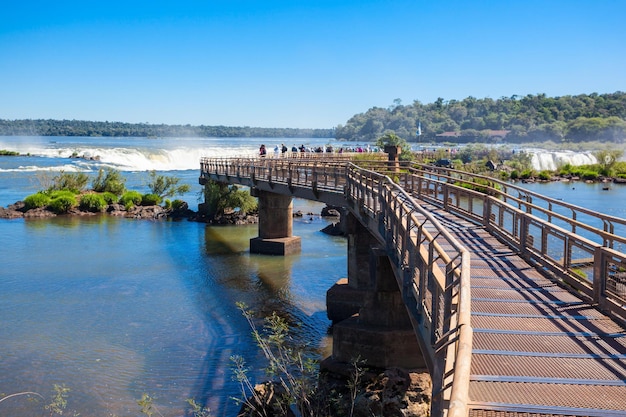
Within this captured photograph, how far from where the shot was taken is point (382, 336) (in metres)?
15.2

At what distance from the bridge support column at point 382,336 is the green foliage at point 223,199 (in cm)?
2901

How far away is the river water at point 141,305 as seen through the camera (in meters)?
15.3

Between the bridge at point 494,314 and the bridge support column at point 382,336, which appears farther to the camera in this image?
the bridge support column at point 382,336

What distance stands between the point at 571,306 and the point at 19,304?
19175mm

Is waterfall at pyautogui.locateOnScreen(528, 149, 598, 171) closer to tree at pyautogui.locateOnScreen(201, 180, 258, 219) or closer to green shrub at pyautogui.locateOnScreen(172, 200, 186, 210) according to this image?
tree at pyautogui.locateOnScreen(201, 180, 258, 219)

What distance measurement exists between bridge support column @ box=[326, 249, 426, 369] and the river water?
232 centimetres

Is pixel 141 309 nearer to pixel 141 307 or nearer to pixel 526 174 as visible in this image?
pixel 141 307

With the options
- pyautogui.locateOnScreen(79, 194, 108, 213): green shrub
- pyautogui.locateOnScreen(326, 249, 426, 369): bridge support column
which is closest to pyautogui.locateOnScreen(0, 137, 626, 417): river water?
pyautogui.locateOnScreen(326, 249, 426, 369): bridge support column

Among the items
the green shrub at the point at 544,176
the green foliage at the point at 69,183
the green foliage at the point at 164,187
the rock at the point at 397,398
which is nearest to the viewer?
the rock at the point at 397,398

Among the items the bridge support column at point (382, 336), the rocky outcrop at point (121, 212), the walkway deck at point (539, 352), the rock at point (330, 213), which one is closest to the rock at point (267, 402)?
the bridge support column at point (382, 336)

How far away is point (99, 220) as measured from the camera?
4372 centimetres

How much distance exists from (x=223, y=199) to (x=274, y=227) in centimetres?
1168

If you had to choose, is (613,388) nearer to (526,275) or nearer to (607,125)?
(526,275)

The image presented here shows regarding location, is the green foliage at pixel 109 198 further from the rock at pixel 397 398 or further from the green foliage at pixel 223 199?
the rock at pixel 397 398
